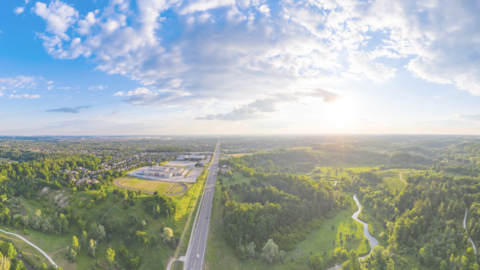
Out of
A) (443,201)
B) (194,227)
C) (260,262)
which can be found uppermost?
(443,201)

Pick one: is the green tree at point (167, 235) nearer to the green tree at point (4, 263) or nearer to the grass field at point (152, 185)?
the green tree at point (4, 263)

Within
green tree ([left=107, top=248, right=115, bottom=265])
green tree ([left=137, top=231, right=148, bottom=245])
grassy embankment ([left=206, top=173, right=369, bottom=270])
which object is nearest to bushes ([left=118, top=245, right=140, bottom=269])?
green tree ([left=107, top=248, right=115, bottom=265])

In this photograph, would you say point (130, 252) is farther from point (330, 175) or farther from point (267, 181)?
point (330, 175)

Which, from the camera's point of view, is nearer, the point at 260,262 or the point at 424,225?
the point at 260,262

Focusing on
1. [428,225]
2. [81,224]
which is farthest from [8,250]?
[428,225]

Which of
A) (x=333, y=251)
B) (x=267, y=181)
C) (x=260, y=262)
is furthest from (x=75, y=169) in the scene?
(x=333, y=251)

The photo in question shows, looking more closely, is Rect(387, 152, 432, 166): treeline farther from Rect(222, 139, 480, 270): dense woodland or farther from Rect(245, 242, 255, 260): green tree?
Rect(245, 242, 255, 260): green tree

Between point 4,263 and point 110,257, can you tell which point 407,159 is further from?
point 4,263
